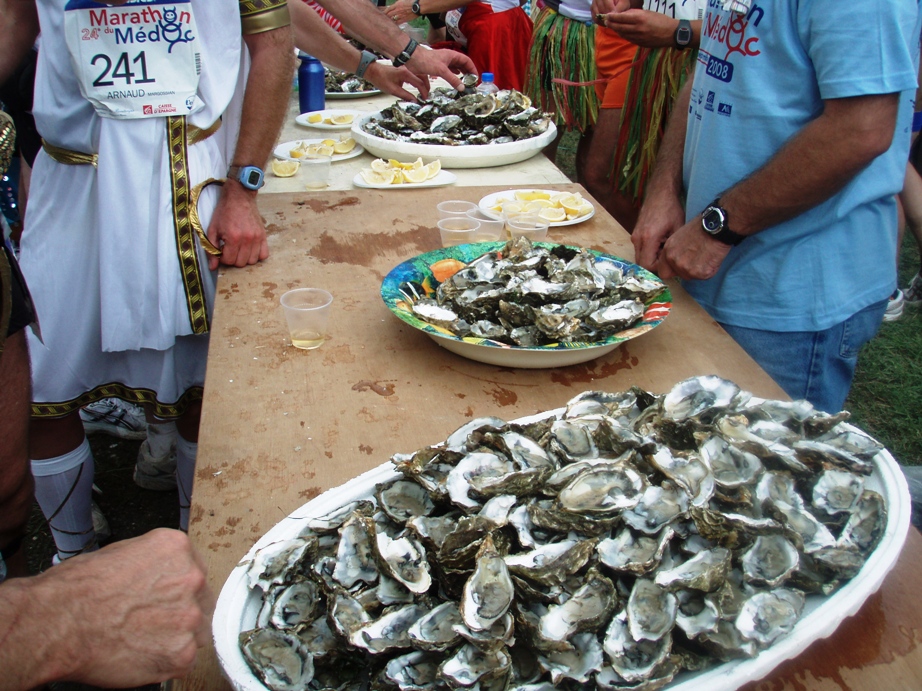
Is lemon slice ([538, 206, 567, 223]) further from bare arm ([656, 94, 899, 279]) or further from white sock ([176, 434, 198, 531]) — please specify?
white sock ([176, 434, 198, 531])

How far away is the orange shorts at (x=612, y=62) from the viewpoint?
4.02 meters

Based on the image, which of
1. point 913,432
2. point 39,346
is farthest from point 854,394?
point 39,346

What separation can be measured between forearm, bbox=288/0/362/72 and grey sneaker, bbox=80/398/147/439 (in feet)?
6.24

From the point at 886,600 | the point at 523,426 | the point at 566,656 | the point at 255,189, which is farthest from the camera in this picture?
the point at 255,189

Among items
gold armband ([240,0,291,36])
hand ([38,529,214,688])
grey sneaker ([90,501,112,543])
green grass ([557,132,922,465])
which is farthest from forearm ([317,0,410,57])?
hand ([38,529,214,688])

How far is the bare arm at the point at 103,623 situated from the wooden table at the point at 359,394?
0.28 ft

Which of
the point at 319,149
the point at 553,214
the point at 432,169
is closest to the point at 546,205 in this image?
the point at 553,214

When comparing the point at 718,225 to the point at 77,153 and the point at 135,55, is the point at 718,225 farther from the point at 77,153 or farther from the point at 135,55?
the point at 77,153

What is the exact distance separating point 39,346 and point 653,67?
2.81 m

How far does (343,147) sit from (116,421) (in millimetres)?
1551

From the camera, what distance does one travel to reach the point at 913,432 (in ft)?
10.4

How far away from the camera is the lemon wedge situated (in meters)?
2.48

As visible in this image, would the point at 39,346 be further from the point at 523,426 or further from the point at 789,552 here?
the point at 789,552

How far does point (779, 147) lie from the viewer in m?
1.69
